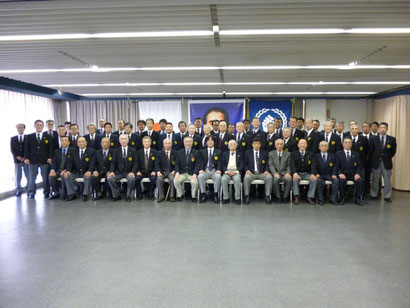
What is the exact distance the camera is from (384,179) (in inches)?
242

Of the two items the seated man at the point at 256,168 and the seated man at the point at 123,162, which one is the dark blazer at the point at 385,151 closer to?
the seated man at the point at 256,168

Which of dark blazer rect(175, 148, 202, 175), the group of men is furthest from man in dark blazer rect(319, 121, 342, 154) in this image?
dark blazer rect(175, 148, 202, 175)

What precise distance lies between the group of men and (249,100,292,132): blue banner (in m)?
4.22

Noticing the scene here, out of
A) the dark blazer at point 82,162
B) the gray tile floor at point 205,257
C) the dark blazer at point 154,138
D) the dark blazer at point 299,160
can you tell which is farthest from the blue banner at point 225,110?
the gray tile floor at point 205,257

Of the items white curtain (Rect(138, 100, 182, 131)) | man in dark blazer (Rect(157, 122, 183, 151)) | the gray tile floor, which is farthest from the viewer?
Answer: white curtain (Rect(138, 100, 182, 131))

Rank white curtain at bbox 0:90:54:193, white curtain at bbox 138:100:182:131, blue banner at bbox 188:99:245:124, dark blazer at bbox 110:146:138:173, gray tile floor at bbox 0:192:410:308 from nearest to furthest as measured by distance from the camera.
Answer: gray tile floor at bbox 0:192:410:308, dark blazer at bbox 110:146:138:173, white curtain at bbox 0:90:54:193, blue banner at bbox 188:99:245:124, white curtain at bbox 138:100:182:131

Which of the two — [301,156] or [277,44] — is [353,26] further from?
[301,156]

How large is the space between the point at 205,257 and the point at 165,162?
3.16 meters

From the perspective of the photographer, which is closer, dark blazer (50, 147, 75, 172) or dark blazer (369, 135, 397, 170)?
dark blazer (369, 135, 397, 170)

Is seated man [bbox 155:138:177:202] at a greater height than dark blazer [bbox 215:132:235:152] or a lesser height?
lesser

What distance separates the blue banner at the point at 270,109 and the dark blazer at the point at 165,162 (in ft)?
17.9

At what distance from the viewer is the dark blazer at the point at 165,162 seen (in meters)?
6.14

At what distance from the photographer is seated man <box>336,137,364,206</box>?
5.71 m

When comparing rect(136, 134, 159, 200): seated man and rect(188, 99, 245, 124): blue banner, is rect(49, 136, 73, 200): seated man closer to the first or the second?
rect(136, 134, 159, 200): seated man
